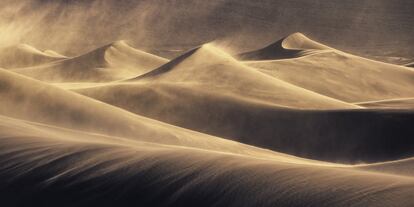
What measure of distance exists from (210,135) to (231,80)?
7.21 meters

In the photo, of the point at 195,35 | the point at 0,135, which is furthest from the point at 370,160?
the point at 195,35

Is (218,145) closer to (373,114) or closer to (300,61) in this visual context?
(373,114)

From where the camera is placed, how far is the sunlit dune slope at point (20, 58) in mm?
36625

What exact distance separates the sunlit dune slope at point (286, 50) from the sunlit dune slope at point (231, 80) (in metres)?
7.63

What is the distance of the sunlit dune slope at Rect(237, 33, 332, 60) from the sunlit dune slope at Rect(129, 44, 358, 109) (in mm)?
7633

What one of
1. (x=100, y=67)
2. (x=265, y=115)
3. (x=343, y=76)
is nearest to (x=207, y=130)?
(x=265, y=115)

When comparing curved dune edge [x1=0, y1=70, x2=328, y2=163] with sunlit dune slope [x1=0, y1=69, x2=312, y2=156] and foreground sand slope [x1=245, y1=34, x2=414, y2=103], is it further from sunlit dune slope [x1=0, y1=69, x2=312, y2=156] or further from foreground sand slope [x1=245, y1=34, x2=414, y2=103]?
foreground sand slope [x1=245, y1=34, x2=414, y2=103]

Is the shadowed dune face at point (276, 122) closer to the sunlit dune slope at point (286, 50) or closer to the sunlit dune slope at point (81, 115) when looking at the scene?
the sunlit dune slope at point (81, 115)

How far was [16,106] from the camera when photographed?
11469mm

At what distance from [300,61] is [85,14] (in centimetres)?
3382

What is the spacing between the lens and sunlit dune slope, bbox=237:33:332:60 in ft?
106

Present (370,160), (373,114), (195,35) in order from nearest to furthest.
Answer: (370,160), (373,114), (195,35)

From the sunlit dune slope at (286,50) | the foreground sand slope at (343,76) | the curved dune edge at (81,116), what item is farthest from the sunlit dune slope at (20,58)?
the curved dune edge at (81,116)

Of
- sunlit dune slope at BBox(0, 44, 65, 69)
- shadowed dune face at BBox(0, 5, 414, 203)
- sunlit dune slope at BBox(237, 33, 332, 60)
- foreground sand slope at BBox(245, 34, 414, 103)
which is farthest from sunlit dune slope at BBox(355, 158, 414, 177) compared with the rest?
sunlit dune slope at BBox(0, 44, 65, 69)
